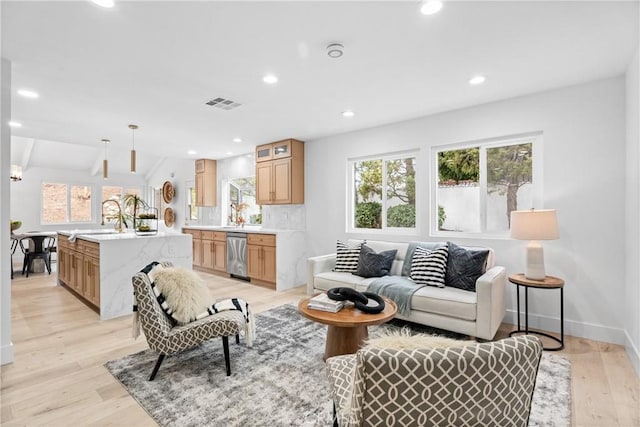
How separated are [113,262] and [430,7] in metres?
4.09

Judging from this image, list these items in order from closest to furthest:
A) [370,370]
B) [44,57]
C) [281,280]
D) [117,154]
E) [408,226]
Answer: [370,370] → [44,57] → [408,226] → [281,280] → [117,154]

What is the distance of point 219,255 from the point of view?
6.26 meters

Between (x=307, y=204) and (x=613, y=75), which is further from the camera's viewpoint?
(x=307, y=204)

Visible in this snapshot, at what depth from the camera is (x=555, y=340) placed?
3.06 metres

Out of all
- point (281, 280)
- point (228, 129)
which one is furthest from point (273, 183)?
point (281, 280)

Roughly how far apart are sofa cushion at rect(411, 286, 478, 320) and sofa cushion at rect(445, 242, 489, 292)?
3.3 inches

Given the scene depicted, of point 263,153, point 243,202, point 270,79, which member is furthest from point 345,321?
point 243,202

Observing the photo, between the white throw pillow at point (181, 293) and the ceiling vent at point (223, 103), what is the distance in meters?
1.94

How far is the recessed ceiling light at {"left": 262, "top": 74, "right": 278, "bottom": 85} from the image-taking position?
9.60 ft

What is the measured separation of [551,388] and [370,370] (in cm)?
208

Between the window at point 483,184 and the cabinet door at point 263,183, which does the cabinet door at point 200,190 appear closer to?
the cabinet door at point 263,183

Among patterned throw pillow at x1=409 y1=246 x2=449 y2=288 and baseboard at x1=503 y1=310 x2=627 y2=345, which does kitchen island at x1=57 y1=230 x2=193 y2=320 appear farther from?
baseboard at x1=503 y1=310 x2=627 y2=345

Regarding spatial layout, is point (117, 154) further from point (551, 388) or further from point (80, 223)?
point (551, 388)

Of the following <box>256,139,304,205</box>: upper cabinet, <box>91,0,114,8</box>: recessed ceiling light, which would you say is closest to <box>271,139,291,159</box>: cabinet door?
<box>256,139,304,205</box>: upper cabinet
